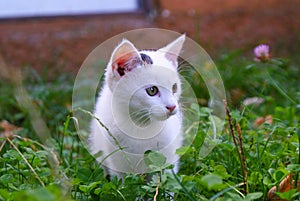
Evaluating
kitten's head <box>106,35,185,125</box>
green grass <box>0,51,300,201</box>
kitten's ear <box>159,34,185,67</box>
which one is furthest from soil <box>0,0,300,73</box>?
kitten's head <box>106,35,185,125</box>

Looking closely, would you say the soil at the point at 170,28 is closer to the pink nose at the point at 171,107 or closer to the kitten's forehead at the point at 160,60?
the kitten's forehead at the point at 160,60

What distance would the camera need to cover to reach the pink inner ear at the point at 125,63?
1541 mm

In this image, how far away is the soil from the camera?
341cm

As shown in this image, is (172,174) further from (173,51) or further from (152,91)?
(173,51)

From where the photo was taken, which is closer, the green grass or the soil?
the green grass

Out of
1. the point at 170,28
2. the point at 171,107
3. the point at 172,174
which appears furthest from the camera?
the point at 170,28

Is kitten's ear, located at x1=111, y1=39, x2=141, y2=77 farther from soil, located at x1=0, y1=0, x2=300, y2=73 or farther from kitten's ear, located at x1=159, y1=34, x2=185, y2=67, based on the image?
soil, located at x1=0, y1=0, x2=300, y2=73

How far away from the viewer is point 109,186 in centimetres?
134

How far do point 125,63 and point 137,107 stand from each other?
0.47 ft

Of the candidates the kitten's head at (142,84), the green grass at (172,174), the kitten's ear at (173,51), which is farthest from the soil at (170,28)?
the kitten's head at (142,84)

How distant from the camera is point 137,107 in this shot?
5.25ft

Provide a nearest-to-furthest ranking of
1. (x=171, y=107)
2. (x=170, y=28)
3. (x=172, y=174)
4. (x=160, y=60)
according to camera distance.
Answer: (x=172, y=174) → (x=171, y=107) → (x=160, y=60) → (x=170, y=28)

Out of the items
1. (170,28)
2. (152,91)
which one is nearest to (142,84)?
(152,91)

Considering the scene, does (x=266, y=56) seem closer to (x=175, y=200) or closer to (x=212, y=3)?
(x=175, y=200)
